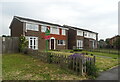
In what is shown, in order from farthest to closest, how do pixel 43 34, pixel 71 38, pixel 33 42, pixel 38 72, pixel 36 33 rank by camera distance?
1. pixel 71 38
2. pixel 43 34
3. pixel 36 33
4. pixel 33 42
5. pixel 38 72

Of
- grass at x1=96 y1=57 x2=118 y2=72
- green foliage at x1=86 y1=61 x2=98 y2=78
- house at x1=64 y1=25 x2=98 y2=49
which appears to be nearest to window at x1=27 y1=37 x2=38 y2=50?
house at x1=64 y1=25 x2=98 y2=49

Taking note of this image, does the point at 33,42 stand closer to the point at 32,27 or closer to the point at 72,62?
the point at 32,27

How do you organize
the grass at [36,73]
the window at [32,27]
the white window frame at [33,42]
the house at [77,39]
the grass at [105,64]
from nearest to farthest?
1. the grass at [36,73]
2. the grass at [105,64]
3. the white window frame at [33,42]
4. the window at [32,27]
5. the house at [77,39]

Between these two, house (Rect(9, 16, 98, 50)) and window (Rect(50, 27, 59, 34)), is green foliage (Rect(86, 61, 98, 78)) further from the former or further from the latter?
window (Rect(50, 27, 59, 34))

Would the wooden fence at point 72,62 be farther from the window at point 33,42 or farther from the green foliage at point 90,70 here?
the window at point 33,42

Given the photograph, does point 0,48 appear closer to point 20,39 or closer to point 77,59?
point 20,39

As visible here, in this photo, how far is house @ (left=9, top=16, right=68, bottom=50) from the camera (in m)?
17.4

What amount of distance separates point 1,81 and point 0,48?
11176mm

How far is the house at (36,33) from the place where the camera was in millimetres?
17438

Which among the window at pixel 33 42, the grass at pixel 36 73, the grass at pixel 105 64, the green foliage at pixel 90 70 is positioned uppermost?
the window at pixel 33 42

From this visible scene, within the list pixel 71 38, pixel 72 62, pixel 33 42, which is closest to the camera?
pixel 72 62

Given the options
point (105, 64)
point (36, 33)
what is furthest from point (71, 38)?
point (105, 64)

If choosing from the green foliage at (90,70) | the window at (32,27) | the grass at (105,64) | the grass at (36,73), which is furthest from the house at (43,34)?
the green foliage at (90,70)

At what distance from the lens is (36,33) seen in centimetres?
1889
